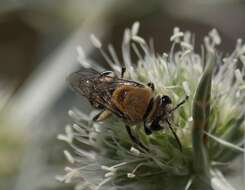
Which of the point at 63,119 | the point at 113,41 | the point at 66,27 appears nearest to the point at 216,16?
the point at 113,41

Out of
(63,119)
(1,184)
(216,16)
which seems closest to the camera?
(1,184)

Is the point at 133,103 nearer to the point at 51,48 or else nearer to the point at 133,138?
the point at 133,138

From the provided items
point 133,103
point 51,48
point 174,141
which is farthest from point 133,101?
point 51,48

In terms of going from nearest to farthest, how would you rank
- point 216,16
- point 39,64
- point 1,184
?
point 1,184 → point 39,64 → point 216,16

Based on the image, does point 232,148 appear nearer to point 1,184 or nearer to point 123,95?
point 123,95

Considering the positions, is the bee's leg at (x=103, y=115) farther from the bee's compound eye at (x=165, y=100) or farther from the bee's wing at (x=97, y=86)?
the bee's compound eye at (x=165, y=100)

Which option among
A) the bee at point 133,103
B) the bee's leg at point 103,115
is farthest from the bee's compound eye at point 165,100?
the bee's leg at point 103,115
